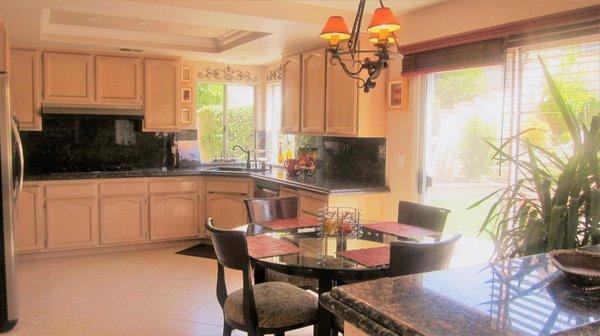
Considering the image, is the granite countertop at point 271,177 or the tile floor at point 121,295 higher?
the granite countertop at point 271,177

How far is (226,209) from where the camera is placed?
527 cm

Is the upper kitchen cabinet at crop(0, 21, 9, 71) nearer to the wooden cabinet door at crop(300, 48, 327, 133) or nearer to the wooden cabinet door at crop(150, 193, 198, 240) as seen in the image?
the wooden cabinet door at crop(150, 193, 198, 240)

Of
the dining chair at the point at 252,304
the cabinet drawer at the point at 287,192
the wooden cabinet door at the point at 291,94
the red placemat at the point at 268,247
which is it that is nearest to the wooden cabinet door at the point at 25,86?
the wooden cabinet door at the point at 291,94

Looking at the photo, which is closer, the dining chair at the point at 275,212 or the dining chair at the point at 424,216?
the dining chair at the point at 424,216

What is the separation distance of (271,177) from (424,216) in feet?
6.69

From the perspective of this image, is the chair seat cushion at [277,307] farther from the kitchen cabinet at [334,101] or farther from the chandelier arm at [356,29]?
the kitchen cabinet at [334,101]

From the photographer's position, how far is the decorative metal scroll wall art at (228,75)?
5.83m

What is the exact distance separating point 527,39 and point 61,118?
4635 mm

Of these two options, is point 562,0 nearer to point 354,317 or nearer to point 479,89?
point 479,89

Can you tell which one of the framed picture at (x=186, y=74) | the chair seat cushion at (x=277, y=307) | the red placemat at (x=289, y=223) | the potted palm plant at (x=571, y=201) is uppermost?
the framed picture at (x=186, y=74)

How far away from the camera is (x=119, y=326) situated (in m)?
3.21

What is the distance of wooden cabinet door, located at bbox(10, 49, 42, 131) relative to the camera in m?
4.73

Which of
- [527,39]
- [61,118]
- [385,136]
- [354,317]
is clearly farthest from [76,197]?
[354,317]

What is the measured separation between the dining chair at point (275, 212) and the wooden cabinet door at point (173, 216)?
2346 millimetres
